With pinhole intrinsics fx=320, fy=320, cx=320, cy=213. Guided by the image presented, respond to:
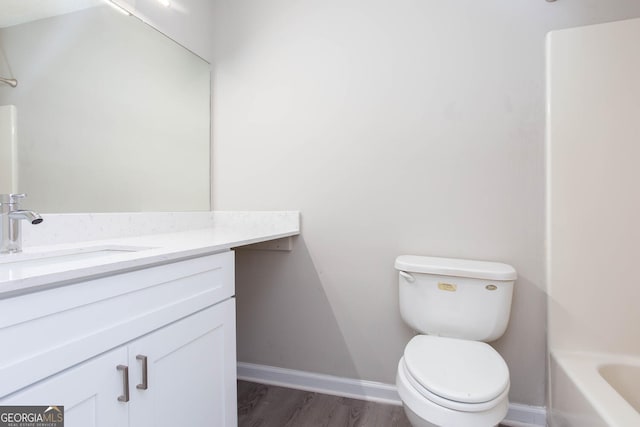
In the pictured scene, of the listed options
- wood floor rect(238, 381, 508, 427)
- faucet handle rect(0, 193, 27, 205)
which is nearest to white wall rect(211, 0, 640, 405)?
wood floor rect(238, 381, 508, 427)

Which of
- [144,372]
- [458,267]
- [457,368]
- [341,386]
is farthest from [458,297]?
[144,372]

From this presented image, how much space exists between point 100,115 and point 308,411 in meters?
1.67

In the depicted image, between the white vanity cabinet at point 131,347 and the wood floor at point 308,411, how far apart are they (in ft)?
1.35

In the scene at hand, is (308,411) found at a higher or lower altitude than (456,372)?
lower

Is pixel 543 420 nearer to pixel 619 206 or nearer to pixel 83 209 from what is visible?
pixel 619 206

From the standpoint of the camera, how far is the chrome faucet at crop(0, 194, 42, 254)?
38.5 inches

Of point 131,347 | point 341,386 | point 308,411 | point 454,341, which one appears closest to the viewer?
point 131,347

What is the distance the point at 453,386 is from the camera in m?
1.00

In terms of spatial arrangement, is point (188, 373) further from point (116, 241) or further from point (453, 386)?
point (453, 386)

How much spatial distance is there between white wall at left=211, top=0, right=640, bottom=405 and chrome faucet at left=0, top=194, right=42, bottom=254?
1.01 meters

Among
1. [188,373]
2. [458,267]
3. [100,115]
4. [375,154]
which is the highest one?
[100,115]

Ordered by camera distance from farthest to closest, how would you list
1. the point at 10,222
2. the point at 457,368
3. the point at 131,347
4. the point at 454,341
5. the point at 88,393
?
the point at 454,341, the point at 457,368, the point at 10,222, the point at 131,347, the point at 88,393

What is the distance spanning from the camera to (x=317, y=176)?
174 centimetres

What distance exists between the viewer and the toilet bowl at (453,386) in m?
0.96
